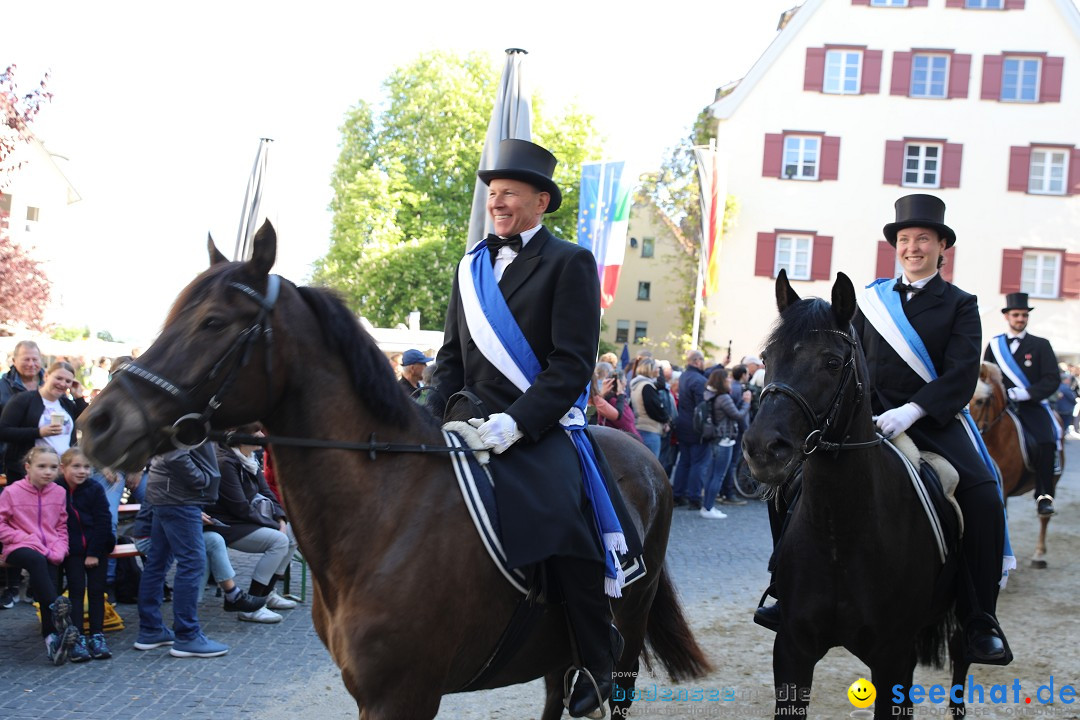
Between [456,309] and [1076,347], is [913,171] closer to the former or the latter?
[1076,347]

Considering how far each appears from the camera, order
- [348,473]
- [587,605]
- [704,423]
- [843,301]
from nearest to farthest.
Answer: [348,473], [587,605], [843,301], [704,423]

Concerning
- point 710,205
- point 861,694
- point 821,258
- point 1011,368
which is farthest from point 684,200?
point 861,694

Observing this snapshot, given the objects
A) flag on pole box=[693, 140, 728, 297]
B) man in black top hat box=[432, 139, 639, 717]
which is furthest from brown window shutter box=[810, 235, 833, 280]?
man in black top hat box=[432, 139, 639, 717]

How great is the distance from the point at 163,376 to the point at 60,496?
4941mm

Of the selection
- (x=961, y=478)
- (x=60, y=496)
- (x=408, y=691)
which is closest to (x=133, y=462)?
(x=408, y=691)

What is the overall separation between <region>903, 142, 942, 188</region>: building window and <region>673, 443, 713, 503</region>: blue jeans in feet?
77.2

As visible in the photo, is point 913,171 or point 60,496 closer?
point 60,496

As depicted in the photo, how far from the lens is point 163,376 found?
3131 mm

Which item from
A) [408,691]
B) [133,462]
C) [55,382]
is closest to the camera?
[133,462]

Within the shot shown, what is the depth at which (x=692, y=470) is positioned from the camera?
15.3 m

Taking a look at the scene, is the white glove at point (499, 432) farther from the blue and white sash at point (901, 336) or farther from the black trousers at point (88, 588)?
the black trousers at point (88, 588)

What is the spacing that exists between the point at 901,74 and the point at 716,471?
81.6 feet

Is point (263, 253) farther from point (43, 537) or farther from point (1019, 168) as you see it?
point (1019, 168)

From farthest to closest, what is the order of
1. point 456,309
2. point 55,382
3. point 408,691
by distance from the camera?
point 55,382 < point 456,309 < point 408,691
